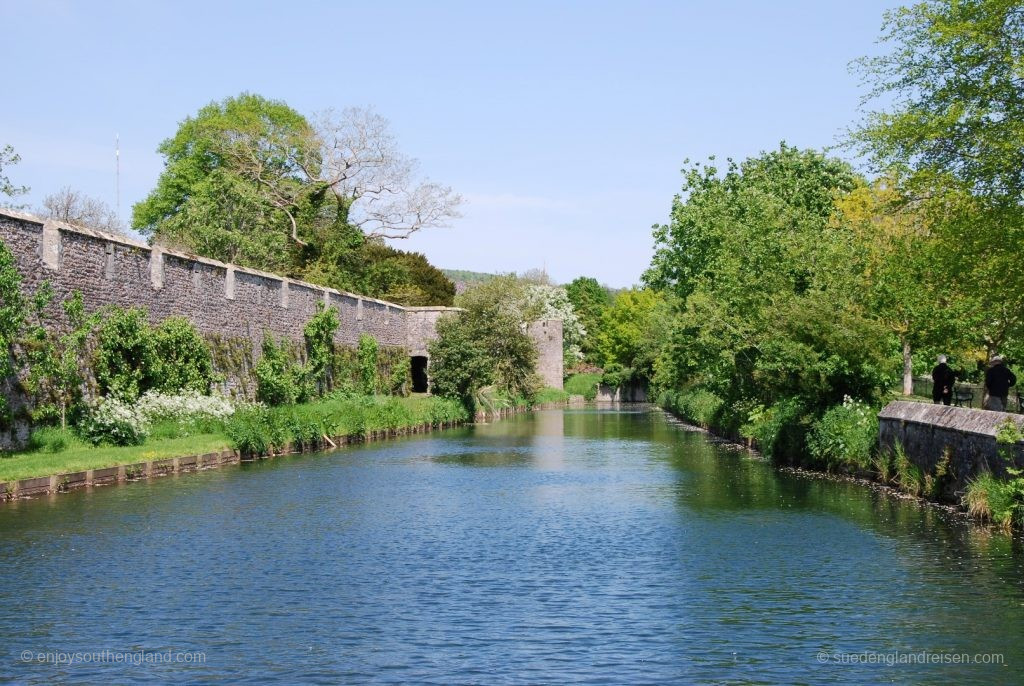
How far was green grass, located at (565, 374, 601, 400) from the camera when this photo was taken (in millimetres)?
91625

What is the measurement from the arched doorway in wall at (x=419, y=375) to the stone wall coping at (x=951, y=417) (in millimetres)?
40935

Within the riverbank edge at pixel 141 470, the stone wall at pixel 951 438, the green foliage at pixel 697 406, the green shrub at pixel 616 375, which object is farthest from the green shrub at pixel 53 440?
the green shrub at pixel 616 375

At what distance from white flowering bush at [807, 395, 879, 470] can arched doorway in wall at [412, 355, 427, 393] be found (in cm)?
3785

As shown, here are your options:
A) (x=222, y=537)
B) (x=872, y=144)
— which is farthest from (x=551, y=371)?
(x=222, y=537)

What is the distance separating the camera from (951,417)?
711 inches

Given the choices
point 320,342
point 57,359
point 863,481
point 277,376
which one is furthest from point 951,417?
point 320,342

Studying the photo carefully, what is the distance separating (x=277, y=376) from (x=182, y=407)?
8.50m

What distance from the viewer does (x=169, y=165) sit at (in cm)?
6278

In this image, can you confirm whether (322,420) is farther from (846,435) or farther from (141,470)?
Result: (846,435)

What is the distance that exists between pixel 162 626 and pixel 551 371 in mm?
70139

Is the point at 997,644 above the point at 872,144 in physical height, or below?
below

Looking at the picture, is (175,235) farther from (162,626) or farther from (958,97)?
(162,626)

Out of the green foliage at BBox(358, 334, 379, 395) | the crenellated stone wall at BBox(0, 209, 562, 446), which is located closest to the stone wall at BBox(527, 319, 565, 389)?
the crenellated stone wall at BBox(0, 209, 562, 446)

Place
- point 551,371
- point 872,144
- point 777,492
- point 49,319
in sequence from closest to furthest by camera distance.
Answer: point 777,492, point 49,319, point 872,144, point 551,371
